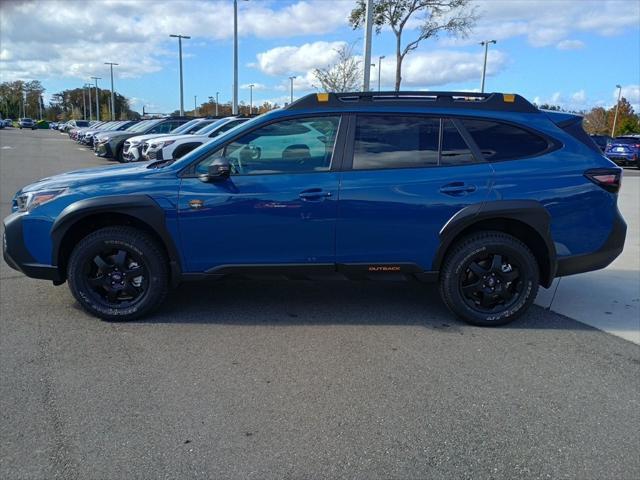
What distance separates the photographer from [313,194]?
423cm

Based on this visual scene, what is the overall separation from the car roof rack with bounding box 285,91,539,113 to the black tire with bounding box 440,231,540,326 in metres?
1.09

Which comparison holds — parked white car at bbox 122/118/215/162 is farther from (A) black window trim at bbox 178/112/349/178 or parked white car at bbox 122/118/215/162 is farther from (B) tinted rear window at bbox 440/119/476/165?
(B) tinted rear window at bbox 440/119/476/165

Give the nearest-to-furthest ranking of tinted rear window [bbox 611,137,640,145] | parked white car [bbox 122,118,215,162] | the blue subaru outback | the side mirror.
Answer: the side mirror → the blue subaru outback → parked white car [bbox 122,118,215,162] → tinted rear window [bbox 611,137,640,145]

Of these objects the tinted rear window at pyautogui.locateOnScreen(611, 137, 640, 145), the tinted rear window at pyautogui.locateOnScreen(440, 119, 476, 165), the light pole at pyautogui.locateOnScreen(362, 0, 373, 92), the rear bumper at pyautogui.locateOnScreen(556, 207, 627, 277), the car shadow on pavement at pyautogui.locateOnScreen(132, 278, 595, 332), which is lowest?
the car shadow on pavement at pyautogui.locateOnScreen(132, 278, 595, 332)

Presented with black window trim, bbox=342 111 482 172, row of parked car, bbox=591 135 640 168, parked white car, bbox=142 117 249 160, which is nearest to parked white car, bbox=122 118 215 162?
parked white car, bbox=142 117 249 160

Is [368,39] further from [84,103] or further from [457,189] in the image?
[84,103]

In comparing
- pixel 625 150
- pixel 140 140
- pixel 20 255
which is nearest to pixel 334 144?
pixel 20 255

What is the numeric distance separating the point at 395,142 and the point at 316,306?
1.65 metres

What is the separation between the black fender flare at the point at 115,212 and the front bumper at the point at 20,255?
165mm

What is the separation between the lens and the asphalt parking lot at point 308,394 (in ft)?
8.84

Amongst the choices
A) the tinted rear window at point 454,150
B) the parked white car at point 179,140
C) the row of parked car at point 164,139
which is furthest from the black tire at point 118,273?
the parked white car at point 179,140

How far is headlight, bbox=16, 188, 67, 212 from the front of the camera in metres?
4.32

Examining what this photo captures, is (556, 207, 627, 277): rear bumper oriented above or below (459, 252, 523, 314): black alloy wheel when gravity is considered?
above

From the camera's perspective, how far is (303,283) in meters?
5.66
